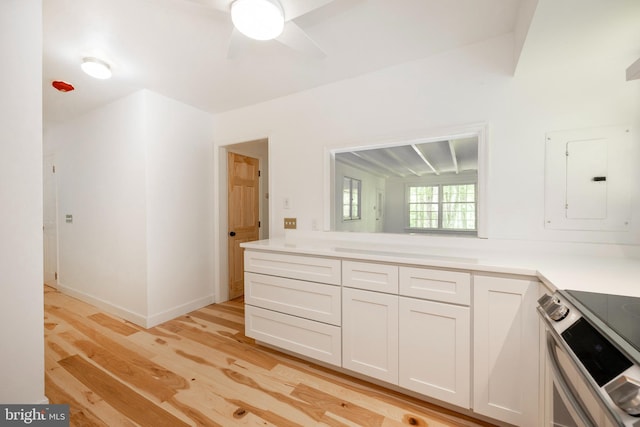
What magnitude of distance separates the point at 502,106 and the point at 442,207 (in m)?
0.93

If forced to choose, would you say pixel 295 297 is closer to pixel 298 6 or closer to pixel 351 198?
pixel 351 198

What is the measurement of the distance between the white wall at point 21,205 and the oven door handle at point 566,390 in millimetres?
2254

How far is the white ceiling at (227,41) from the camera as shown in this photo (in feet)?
4.83

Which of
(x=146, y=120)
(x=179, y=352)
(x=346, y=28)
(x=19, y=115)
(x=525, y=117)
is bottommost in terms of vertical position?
(x=179, y=352)

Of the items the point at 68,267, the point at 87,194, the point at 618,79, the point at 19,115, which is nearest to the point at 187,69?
the point at 19,115

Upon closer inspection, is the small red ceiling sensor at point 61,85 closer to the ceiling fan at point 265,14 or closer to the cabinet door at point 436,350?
the ceiling fan at point 265,14

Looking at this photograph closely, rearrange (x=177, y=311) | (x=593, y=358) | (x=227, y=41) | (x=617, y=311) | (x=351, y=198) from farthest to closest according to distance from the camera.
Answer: (x=351, y=198)
(x=177, y=311)
(x=227, y=41)
(x=617, y=311)
(x=593, y=358)

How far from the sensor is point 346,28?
164 cm

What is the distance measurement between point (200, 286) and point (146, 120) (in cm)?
192

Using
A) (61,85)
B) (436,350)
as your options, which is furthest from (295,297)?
(61,85)

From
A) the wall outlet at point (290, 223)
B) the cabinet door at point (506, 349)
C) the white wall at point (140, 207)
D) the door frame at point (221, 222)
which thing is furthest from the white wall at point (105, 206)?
the cabinet door at point (506, 349)

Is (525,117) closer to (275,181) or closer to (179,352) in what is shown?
(275,181)

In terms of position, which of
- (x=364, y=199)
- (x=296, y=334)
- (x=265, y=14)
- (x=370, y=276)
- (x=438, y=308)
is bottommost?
(x=296, y=334)

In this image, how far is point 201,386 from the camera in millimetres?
1686
